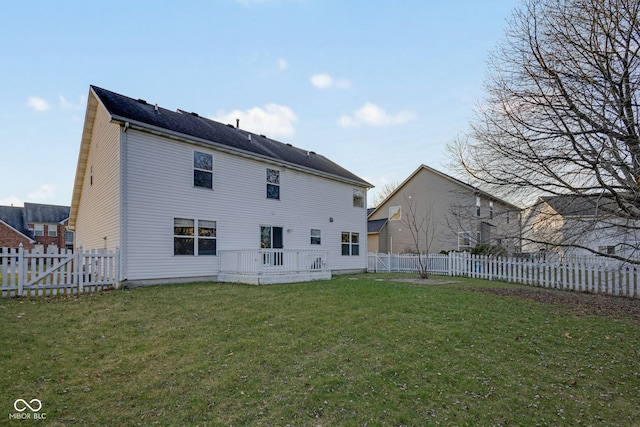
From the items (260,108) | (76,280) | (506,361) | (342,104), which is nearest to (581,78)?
(506,361)

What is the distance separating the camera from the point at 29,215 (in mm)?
38688

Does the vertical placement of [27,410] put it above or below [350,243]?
below

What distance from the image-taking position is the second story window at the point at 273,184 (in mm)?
14875

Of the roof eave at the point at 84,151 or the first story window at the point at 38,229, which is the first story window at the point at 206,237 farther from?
the first story window at the point at 38,229

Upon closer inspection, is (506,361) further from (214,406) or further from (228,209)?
(228,209)

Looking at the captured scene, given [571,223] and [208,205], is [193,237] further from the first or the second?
[571,223]

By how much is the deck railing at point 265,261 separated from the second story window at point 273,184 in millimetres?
3174

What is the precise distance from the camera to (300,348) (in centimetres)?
504

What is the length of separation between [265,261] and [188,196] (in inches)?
142

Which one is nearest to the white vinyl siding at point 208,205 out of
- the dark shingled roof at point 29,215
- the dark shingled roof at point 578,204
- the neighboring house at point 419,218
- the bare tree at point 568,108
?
the neighboring house at point 419,218

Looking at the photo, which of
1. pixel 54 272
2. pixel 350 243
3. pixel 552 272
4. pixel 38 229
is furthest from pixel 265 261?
pixel 38 229

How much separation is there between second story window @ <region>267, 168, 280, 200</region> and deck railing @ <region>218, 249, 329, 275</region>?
317 centimetres

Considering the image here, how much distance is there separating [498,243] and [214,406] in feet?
24.2

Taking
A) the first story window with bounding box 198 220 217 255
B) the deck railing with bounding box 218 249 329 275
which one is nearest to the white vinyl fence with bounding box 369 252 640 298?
the deck railing with bounding box 218 249 329 275
